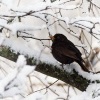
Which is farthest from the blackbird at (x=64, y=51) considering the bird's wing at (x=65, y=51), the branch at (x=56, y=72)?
the branch at (x=56, y=72)

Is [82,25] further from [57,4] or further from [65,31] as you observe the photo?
[65,31]

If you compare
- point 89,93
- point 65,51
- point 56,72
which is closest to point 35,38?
point 56,72

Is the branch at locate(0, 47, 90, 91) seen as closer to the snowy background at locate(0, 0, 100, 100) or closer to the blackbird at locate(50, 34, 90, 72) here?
the snowy background at locate(0, 0, 100, 100)

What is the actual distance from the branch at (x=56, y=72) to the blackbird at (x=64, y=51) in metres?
0.37

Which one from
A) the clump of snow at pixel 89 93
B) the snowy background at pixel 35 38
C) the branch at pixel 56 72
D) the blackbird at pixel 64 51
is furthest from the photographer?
the blackbird at pixel 64 51

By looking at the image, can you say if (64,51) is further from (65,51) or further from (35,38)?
(35,38)

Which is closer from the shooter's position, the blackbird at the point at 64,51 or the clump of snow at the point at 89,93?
the clump of snow at the point at 89,93

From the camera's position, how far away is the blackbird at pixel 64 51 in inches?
87.8

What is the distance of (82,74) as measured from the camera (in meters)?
1.84

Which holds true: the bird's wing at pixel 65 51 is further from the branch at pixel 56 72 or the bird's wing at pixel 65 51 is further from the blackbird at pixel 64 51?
the branch at pixel 56 72

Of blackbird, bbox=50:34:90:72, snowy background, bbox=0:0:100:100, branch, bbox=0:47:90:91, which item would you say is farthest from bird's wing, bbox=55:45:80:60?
branch, bbox=0:47:90:91

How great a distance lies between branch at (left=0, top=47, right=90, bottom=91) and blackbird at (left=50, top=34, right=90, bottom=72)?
37 cm

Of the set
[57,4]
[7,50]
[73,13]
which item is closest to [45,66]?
[7,50]

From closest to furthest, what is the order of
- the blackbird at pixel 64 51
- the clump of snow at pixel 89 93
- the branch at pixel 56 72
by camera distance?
the branch at pixel 56 72, the clump of snow at pixel 89 93, the blackbird at pixel 64 51
